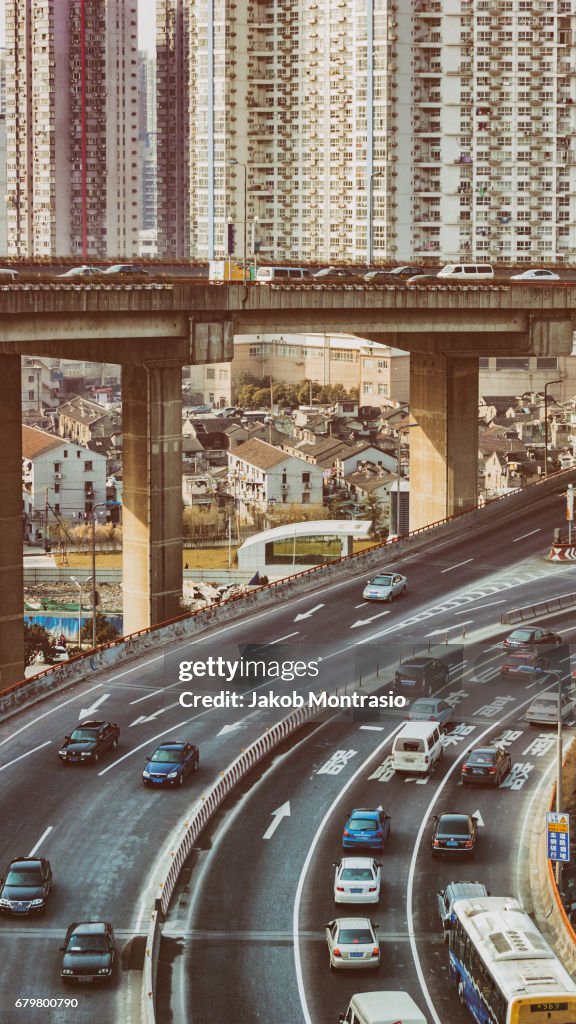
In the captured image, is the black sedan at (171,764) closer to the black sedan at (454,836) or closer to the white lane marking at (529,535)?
the black sedan at (454,836)

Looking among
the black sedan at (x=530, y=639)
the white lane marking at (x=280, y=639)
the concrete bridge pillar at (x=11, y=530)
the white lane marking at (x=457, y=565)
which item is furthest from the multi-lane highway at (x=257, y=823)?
the concrete bridge pillar at (x=11, y=530)

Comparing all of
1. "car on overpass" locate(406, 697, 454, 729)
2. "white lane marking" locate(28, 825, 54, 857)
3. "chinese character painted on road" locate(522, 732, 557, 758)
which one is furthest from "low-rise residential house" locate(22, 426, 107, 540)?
"white lane marking" locate(28, 825, 54, 857)

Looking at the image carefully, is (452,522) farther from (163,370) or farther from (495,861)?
(495,861)

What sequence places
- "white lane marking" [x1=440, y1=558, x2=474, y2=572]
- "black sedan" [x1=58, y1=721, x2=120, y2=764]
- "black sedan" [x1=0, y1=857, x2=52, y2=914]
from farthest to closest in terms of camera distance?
"white lane marking" [x1=440, y1=558, x2=474, y2=572] < "black sedan" [x1=58, y1=721, x2=120, y2=764] < "black sedan" [x1=0, y1=857, x2=52, y2=914]

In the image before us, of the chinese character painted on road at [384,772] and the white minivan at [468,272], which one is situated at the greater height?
the white minivan at [468,272]

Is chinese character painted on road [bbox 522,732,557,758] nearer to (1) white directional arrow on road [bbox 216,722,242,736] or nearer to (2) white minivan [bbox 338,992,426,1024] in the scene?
(1) white directional arrow on road [bbox 216,722,242,736]

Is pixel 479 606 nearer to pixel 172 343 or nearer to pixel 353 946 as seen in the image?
pixel 172 343
